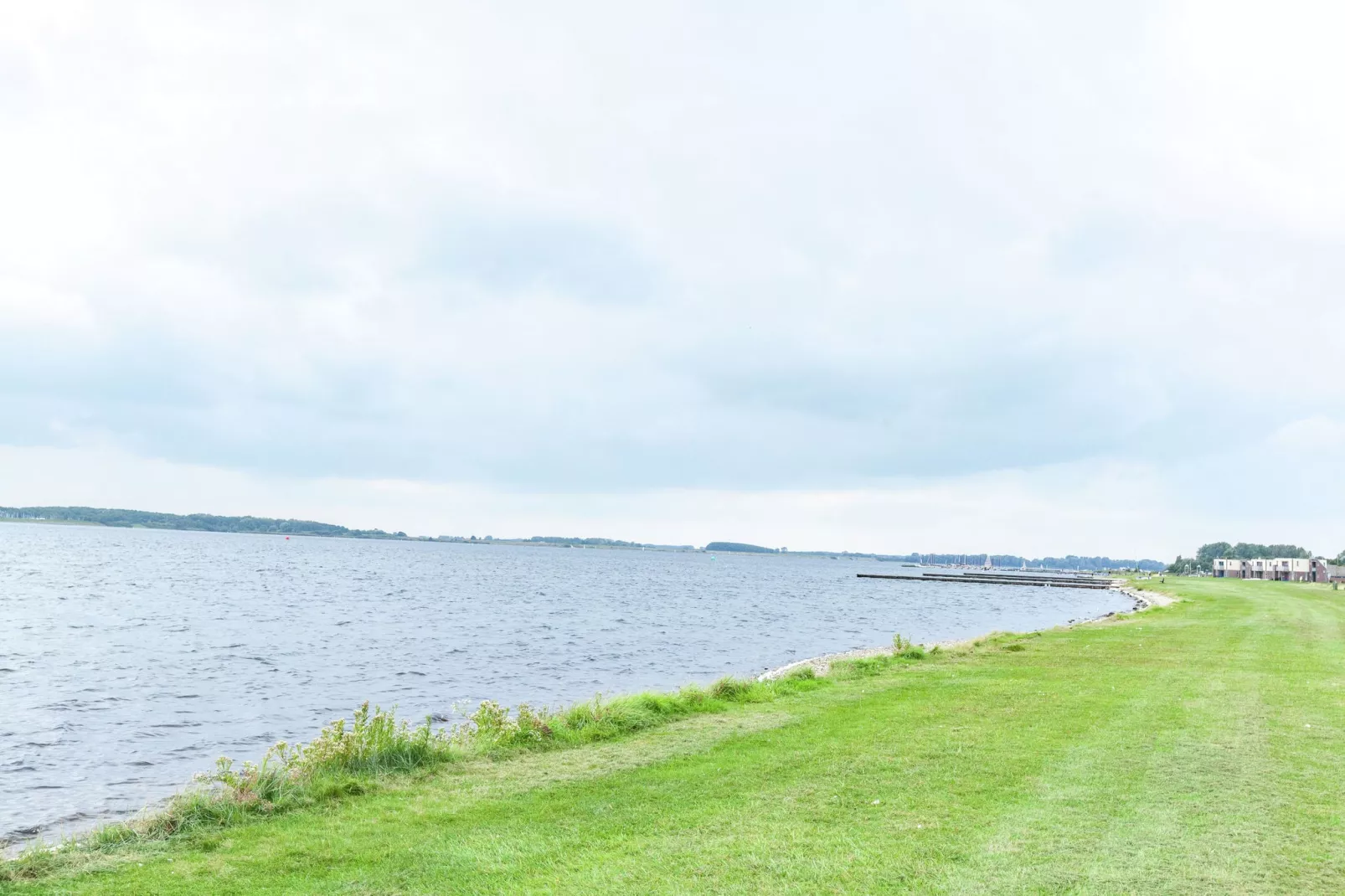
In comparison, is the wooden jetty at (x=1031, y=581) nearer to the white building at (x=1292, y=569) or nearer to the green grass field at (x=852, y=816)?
the white building at (x=1292, y=569)

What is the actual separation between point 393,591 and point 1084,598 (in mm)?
84878

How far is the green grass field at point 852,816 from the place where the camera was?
8.28 m

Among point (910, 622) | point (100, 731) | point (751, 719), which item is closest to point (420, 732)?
point (751, 719)

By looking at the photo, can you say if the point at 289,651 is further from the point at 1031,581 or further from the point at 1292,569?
the point at 1292,569

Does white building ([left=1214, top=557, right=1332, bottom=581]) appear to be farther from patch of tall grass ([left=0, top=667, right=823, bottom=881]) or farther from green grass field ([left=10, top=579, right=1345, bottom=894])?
patch of tall grass ([left=0, top=667, right=823, bottom=881])

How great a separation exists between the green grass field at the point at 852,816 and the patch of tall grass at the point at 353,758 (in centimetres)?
34

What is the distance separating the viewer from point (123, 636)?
4334cm

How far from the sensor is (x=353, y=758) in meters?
13.1

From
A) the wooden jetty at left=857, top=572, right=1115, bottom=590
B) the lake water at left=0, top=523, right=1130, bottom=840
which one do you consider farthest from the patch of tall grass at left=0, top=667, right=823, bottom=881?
the wooden jetty at left=857, top=572, right=1115, bottom=590

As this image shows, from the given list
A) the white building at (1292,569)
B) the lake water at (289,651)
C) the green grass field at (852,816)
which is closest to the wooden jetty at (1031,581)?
the white building at (1292,569)

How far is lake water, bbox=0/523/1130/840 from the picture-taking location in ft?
66.9

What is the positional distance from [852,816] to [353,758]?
7.44m

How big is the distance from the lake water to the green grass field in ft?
24.9

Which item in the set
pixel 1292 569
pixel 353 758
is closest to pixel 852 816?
pixel 353 758
